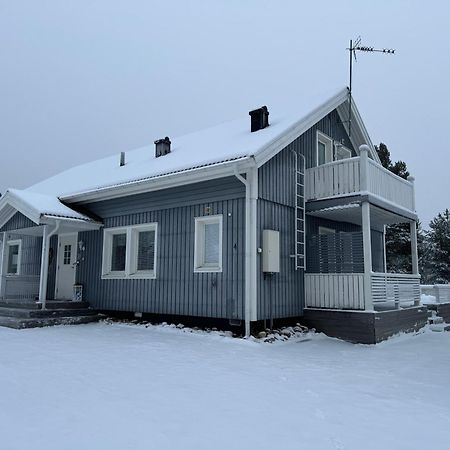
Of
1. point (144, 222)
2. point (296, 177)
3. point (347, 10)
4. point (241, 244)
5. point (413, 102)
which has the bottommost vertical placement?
point (241, 244)

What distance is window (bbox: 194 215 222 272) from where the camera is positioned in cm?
1023

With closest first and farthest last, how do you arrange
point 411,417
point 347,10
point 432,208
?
point 411,417, point 432,208, point 347,10

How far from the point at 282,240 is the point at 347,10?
163 meters

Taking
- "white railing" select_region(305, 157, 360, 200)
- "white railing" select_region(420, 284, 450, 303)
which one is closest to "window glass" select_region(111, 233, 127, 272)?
"white railing" select_region(305, 157, 360, 200)

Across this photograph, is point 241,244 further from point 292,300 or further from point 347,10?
point 347,10

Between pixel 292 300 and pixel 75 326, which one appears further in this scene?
pixel 75 326

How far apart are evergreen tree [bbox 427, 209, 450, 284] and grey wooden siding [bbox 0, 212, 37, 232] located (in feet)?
81.0

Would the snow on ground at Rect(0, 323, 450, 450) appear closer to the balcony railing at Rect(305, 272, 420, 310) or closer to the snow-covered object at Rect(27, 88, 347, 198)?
the balcony railing at Rect(305, 272, 420, 310)

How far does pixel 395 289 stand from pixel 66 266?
9.53 meters

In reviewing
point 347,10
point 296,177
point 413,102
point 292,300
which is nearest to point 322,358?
point 292,300

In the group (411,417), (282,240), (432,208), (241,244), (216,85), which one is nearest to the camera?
(411,417)

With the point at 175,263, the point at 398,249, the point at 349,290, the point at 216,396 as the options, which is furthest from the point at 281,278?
the point at 398,249

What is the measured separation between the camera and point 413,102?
404 feet

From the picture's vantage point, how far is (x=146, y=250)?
39.0ft
